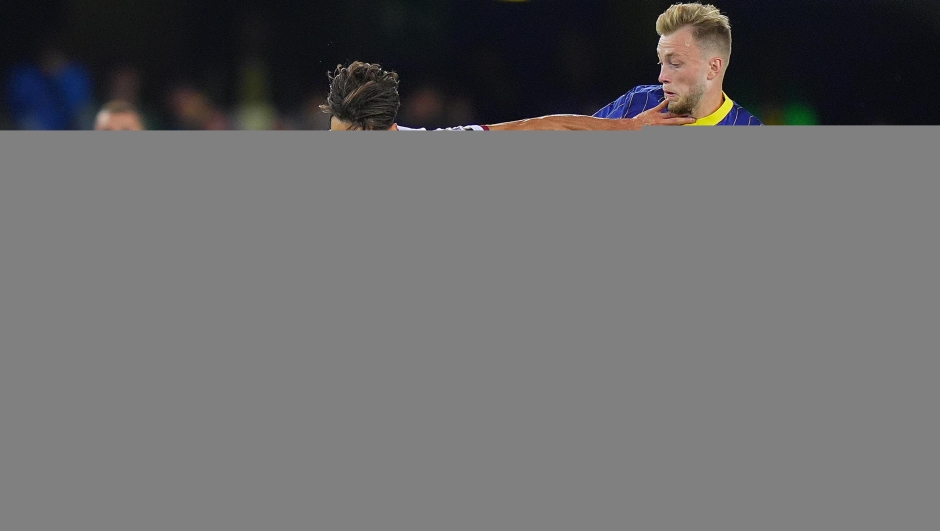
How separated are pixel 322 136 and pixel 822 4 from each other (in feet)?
16.3

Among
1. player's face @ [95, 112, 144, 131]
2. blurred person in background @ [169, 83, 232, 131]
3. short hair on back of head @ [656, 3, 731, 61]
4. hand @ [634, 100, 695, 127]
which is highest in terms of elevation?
short hair on back of head @ [656, 3, 731, 61]

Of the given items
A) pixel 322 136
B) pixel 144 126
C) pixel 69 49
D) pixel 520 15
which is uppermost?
pixel 520 15

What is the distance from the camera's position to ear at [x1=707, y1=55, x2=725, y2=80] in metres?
4.44

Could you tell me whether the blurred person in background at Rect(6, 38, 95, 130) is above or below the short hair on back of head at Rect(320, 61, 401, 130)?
above

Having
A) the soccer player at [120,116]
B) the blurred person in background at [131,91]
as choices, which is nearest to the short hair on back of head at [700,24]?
the blurred person in background at [131,91]

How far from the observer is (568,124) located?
4.38 metres

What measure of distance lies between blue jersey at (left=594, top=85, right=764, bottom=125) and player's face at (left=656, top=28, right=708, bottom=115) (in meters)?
0.11

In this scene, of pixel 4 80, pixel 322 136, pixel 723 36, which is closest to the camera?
pixel 322 136

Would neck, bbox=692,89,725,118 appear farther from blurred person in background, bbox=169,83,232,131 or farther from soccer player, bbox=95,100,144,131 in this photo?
soccer player, bbox=95,100,144,131

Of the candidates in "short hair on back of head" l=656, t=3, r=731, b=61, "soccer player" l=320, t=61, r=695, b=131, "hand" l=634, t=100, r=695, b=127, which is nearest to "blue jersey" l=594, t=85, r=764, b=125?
"hand" l=634, t=100, r=695, b=127

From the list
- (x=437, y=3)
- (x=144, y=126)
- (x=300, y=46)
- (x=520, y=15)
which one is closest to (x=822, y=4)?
(x=520, y=15)

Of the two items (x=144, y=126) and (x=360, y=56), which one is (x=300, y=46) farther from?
(x=144, y=126)

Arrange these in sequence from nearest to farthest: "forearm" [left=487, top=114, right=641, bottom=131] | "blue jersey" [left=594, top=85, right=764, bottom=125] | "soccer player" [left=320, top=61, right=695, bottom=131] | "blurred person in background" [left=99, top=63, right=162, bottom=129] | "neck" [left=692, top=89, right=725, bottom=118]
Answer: "soccer player" [left=320, top=61, right=695, bottom=131], "forearm" [left=487, top=114, right=641, bottom=131], "neck" [left=692, top=89, right=725, bottom=118], "blue jersey" [left=594, top=85, right=764, bottom=125], "blurred person in background" [left=99, top=63, right=162, bottom=129]

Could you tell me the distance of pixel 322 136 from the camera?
1371 mm
